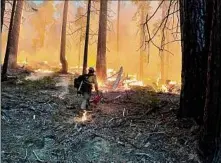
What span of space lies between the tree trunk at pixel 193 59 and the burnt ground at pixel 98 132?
0.44 m

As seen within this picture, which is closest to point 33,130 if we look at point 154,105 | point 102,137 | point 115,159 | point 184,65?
point 102,137

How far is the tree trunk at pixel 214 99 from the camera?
301 inches

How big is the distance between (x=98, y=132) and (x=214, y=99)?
3103 millimetres

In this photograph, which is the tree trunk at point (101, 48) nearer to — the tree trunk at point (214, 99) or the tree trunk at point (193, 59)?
the tree trunk at point (193, 59)

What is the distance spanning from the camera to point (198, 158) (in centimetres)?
806

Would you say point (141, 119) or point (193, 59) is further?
point (141, 119)

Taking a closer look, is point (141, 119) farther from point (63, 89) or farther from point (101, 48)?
point (101, 48)

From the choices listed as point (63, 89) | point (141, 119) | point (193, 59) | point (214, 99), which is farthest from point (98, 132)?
point (63, 89)

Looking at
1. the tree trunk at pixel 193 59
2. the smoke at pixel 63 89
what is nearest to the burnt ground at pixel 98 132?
the tree trunk at pixel 193 59

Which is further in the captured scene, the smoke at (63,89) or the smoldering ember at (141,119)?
the smoke at (63,89)

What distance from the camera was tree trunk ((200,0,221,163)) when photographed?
7652mm

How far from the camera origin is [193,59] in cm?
933

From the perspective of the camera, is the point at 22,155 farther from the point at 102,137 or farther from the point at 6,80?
the point at 6,80

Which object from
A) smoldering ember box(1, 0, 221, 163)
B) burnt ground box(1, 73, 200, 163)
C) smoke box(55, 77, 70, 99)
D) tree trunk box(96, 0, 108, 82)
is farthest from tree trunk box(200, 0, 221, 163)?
tree trunk box(96, 0, 108, 82)
